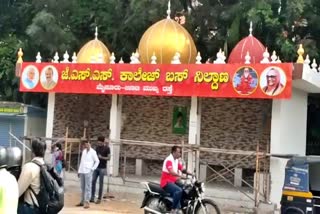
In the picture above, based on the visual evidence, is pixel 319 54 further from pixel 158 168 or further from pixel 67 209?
pixel 67 209

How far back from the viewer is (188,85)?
591 inches

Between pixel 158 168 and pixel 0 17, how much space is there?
10.7 m

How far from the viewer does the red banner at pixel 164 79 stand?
13.8 meters

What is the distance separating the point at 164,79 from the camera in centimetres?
1533

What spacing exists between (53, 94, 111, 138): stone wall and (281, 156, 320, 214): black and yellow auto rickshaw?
1011 centimetres

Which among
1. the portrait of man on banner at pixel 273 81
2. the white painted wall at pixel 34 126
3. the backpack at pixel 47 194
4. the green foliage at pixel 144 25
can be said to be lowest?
A: the backpack at pixel 47 194

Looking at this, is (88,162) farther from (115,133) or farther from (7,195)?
(7,195)

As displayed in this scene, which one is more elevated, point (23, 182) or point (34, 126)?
point (34, 126)

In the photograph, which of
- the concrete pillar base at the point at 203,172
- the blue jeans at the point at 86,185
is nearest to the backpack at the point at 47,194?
the blue jeans at the point at 86,185

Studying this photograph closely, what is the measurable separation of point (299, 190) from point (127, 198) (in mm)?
6585

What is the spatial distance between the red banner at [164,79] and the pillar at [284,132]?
1006 mm

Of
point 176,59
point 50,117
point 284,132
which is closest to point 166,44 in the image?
point 176,59

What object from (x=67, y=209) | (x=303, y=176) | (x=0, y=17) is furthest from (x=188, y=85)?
(x=0, y=17)

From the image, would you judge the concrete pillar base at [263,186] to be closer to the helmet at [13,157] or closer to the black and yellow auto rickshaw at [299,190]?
Answer: the black and yellow auto rickshaw at [299,190]
